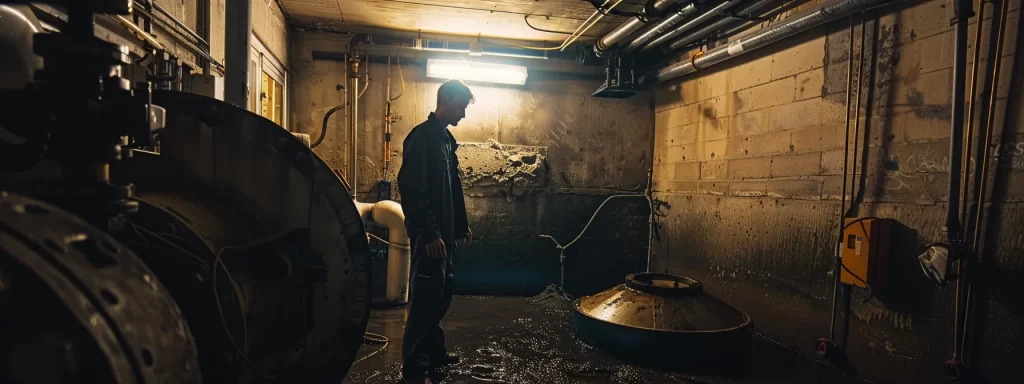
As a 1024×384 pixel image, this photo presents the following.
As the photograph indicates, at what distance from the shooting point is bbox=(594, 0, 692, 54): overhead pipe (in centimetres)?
418

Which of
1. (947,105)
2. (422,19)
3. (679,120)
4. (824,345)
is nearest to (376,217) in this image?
(422,19)

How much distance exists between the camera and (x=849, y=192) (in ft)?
11.8

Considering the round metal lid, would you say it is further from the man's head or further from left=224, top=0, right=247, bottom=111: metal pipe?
left=224, top=0, right=247, bottom=111: metal pipe

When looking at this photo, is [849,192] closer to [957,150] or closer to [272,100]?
[957,150]

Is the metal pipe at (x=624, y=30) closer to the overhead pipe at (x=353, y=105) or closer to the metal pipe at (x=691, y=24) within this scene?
the metal pipe at (x=691, y=24)

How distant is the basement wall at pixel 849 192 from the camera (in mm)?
2734

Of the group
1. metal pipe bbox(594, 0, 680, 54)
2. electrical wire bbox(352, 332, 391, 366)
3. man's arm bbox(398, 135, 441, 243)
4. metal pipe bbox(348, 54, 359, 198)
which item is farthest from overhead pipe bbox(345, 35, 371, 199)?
man's arm bbox(398, 135, 441, 243)

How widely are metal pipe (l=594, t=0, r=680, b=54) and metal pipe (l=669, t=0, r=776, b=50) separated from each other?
53 centimetres

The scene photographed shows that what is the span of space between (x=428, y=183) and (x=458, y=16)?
274 cm

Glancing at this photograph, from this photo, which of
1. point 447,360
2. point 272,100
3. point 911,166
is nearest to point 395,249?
point 447,360

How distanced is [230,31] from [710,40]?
4128mm

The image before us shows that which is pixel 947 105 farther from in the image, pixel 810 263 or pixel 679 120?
pixel 679 120

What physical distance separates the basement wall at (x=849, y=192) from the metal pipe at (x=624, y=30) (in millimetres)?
941

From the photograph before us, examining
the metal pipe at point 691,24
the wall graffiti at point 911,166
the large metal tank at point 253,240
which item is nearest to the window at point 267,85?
the large metal tank at point 253,240
